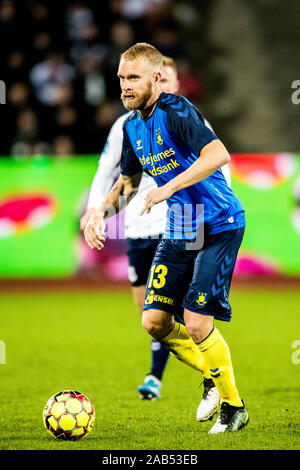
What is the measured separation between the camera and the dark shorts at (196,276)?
464cm

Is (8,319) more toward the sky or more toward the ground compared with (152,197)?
more toward the ground

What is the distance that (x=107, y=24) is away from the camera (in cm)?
1480

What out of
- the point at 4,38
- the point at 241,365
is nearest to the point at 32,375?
the point at 241,365

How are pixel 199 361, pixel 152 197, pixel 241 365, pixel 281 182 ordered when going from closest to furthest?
pixel 152 197 < pixel 199 361 < pixel 241 365 < pixel 281 182

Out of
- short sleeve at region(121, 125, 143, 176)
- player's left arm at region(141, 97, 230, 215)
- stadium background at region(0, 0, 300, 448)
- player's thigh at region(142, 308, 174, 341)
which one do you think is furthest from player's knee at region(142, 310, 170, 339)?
stadium background at region(0, 0, 300, 448)

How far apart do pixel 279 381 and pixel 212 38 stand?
12.1 meters

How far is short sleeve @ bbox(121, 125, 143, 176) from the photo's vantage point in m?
5.04

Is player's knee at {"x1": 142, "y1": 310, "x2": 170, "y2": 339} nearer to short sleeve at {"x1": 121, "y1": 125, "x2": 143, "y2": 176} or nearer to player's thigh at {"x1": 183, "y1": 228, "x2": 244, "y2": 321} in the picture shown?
player's thigh at {"x1": 183, "y1": 228, "x2": 244, "y2": 321}

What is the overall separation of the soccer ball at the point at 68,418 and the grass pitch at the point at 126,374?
8 cm

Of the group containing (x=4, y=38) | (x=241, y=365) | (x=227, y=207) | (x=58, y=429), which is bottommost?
(x=241, y=365)

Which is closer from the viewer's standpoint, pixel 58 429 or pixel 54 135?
pixel 58 429

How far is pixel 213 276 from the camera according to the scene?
464cm

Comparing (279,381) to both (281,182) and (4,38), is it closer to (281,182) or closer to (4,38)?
(281,182)

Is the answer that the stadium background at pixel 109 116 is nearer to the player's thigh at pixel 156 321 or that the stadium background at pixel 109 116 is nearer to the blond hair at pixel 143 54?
the player's thigh at pixel 156 321
